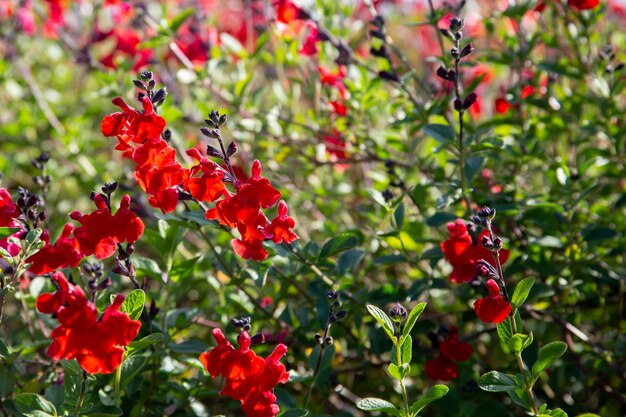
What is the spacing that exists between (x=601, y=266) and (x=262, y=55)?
5.06ft

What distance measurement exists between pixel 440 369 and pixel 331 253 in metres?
0.40

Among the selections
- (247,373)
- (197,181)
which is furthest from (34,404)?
(197,181)

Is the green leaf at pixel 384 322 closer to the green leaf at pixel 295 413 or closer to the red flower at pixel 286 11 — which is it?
the green leaf at pixel 295 413

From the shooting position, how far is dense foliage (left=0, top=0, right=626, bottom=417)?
143 centimetres

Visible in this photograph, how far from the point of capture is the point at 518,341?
1377 millimetres

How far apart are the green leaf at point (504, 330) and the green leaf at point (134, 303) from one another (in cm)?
69

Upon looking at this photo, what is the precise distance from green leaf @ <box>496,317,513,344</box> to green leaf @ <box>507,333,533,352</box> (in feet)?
0.13

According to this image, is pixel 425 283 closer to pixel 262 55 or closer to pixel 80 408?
pixel 80 408

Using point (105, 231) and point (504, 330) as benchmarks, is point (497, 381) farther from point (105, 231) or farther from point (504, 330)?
point (105, 231)

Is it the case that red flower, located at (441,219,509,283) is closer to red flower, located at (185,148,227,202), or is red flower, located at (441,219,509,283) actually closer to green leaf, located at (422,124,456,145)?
green leaf, located at (422,124,456,145)

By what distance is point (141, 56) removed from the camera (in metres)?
3.33

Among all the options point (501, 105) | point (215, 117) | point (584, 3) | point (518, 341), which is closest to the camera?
point (518, 341)

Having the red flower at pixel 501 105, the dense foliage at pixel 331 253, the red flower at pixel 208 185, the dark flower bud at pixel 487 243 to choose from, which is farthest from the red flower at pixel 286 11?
the dark flower bud at pixel 487 243

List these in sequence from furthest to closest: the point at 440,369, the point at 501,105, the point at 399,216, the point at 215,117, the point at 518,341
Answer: the point at 501,105, the point at 399,216, the point at 440,369, the point at 215,117, the point at 518,341
